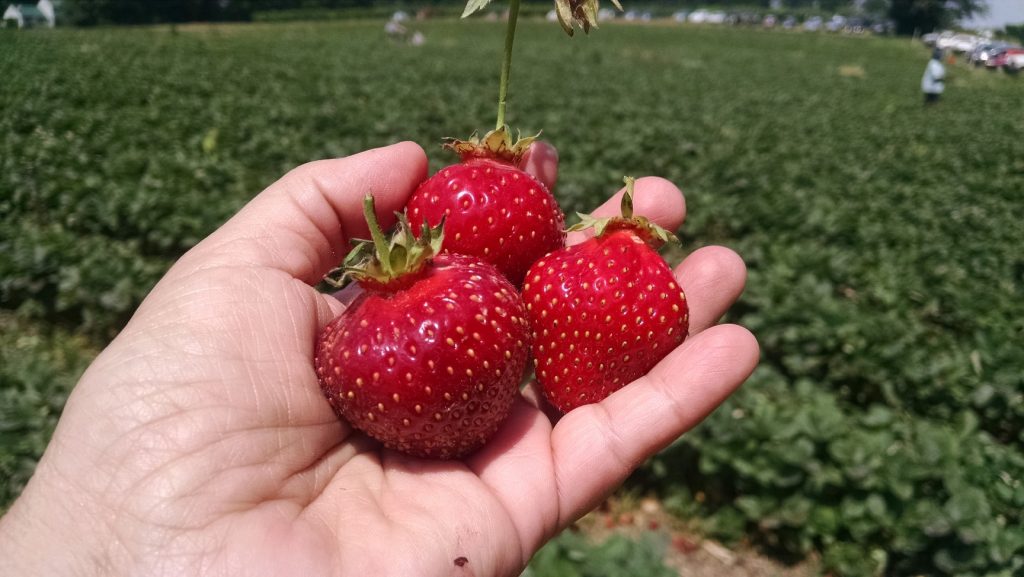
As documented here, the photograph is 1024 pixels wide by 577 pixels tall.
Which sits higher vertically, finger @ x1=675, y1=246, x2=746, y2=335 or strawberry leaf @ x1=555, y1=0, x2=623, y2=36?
strawberry leaf @ x1=555, y1=0, x2=623, y2=36

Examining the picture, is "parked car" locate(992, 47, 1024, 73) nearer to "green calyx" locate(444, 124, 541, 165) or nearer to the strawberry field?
the strawberry field

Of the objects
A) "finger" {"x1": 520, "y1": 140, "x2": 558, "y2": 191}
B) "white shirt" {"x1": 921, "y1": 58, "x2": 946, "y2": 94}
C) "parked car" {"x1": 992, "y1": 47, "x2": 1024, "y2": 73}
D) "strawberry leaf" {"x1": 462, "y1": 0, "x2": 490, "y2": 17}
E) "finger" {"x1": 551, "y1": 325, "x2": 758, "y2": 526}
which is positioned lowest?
"white shirt" {"x1": 921, "y1": 58, "x2": 946, "y2": 94}

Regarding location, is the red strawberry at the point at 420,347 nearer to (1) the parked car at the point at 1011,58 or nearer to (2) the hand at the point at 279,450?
(2) the hand at the point at 279,450

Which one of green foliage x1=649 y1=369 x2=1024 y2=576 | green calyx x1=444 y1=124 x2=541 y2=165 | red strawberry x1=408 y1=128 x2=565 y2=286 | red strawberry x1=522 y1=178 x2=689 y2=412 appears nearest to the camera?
red strawberry x1=522 y1=178 x2=689 y2=412

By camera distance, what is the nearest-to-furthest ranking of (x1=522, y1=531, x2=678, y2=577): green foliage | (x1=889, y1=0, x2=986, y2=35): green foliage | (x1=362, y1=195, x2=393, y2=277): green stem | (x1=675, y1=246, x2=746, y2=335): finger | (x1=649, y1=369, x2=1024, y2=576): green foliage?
1. (x1=362, y1=195, x2=393, y2=277): green stem
2. (x1=675, y1=246, x2=746, y2=335): finger
3. (x1=522, y1=531, x2=678, y2=577): green foliage
4. (x1=649, y1=369, x2=1024, y2=576): green foliage
5. (x1=889, y1=0, x2=986, y2=35): green foliage

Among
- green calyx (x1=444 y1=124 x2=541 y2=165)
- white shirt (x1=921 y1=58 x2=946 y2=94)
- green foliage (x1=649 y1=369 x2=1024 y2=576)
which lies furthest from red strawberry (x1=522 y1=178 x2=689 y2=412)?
white shirt (x1=921 y1=58 x2=946 y2=94)

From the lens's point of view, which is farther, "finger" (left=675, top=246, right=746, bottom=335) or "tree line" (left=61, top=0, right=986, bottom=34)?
"tree line" (left=61, top=0, right=986, bottom=34)

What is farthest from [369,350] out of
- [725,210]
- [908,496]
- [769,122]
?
[769,122]

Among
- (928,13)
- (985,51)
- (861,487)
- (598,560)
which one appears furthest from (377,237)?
(928,13)

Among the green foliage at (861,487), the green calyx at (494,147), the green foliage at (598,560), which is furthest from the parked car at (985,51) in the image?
the green calyx at (494,147)

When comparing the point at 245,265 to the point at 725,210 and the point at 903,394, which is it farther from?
the point at 725,210
